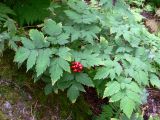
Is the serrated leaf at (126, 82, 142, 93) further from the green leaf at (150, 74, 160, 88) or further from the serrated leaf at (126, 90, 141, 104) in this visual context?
the green leaf at (150, 74, 160, 88)

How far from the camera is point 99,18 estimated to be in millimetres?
3549

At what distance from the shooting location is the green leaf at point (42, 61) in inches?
117

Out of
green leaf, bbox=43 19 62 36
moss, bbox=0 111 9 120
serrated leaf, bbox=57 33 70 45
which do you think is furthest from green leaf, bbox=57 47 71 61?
moss, bbox=0 111 9 120

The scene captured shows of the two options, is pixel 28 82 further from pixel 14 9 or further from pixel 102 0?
pixel 102 0

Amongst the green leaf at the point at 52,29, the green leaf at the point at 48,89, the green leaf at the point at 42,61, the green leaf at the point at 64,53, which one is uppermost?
the green leaf at the point at 52,29

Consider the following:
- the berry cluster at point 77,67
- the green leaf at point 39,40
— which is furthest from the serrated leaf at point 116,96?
the green leaf at point 39,40

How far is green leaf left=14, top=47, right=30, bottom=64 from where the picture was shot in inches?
118

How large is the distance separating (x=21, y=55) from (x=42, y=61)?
0.66 ft

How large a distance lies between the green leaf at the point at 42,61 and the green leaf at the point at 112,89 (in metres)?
0.59

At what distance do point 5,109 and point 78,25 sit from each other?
109cm

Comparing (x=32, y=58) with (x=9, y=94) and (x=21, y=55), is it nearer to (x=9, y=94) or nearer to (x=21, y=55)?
(x=21, y=55)

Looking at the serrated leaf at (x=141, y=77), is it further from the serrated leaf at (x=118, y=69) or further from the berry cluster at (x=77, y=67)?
the berry cluster at (x=77, y=67)

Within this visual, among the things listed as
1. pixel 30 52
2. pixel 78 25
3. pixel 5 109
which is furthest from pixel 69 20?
pixel 5 109

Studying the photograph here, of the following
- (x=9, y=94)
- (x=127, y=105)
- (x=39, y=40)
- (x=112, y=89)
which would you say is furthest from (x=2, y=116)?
(x=127, y=105)
